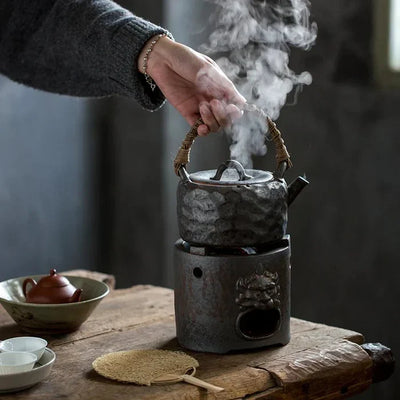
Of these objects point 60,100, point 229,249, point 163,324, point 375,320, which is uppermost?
point 60,100

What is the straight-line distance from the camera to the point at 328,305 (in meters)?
3.31

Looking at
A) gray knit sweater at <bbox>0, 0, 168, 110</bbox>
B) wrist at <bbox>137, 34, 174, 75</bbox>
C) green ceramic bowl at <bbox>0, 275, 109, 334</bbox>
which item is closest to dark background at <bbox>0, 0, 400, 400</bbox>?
gray knit sweater at <bbox>0, 0, 168, 110</bbox>

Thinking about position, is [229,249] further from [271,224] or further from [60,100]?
[60,100]

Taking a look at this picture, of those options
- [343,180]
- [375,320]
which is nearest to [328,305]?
[375,320]

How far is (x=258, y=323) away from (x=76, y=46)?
92 cm

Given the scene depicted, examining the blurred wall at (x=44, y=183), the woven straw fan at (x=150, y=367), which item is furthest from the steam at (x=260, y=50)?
the blurred wall at (x=44, y=183)

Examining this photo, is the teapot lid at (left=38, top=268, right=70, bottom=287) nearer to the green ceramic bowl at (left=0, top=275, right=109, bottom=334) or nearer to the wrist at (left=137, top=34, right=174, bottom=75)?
the green ceramic bowl at (left=0, top=275, right=109, bottom=334)

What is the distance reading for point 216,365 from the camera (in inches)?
62.1

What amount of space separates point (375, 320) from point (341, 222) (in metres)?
0.44

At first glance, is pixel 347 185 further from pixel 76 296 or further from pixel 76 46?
pixel 76 296

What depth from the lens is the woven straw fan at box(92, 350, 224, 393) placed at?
1.46 m

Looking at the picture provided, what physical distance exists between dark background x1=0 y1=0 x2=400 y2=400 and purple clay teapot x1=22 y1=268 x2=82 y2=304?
1662 mm

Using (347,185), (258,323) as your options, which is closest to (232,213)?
(258,323)

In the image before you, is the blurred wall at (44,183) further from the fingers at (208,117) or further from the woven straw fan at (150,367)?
the woven straw fan at (150,367)
